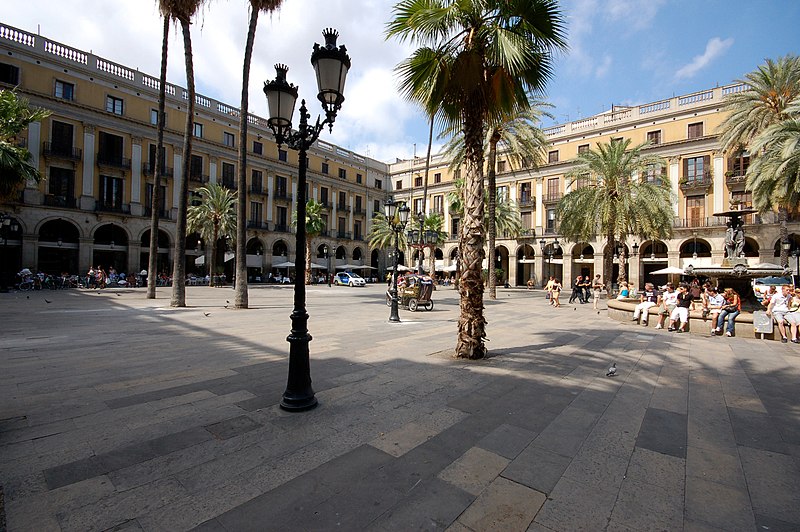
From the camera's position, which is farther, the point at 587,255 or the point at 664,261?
the point at 587,255

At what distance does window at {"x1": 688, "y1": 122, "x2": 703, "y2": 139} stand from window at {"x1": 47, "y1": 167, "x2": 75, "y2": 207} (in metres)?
50.0

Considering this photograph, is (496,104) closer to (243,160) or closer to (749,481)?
(749,481)

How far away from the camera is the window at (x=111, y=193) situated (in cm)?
2979

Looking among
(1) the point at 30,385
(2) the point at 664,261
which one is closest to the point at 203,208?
(1) the point at 30,385

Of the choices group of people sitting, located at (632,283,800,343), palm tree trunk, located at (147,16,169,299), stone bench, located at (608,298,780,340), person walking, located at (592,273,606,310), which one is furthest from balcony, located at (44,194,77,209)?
group of people sitting, located at (632,283,800,343)

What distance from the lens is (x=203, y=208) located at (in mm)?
31531

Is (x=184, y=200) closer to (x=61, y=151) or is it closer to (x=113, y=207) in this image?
(x=113, y=207)

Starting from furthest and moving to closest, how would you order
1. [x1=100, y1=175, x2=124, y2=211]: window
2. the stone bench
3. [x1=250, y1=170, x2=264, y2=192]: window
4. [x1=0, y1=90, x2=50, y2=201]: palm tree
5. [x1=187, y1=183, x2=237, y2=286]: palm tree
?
1. [x1=250, y1=170, x2=264, y2=192]: window
2. [x1=187, y1=183, x2=237, y2=286]: palm tree
3. [x1=100, y1=175, x2=124, y2=211]: window
4. [x1=0, y1=90, x2=50, y2=201]: palm tree
5. the stone bench

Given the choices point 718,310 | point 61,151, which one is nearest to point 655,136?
point 718,310

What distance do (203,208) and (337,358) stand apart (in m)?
29.9

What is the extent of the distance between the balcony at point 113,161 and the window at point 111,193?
3.30ft

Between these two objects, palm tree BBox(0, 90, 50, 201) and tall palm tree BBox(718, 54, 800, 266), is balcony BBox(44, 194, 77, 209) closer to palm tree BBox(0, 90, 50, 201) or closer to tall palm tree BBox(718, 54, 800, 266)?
palm tree BBox(0, 90, 50, 201)

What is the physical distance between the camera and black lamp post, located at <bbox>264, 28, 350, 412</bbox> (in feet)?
13.8

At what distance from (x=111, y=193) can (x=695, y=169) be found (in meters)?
48.7
